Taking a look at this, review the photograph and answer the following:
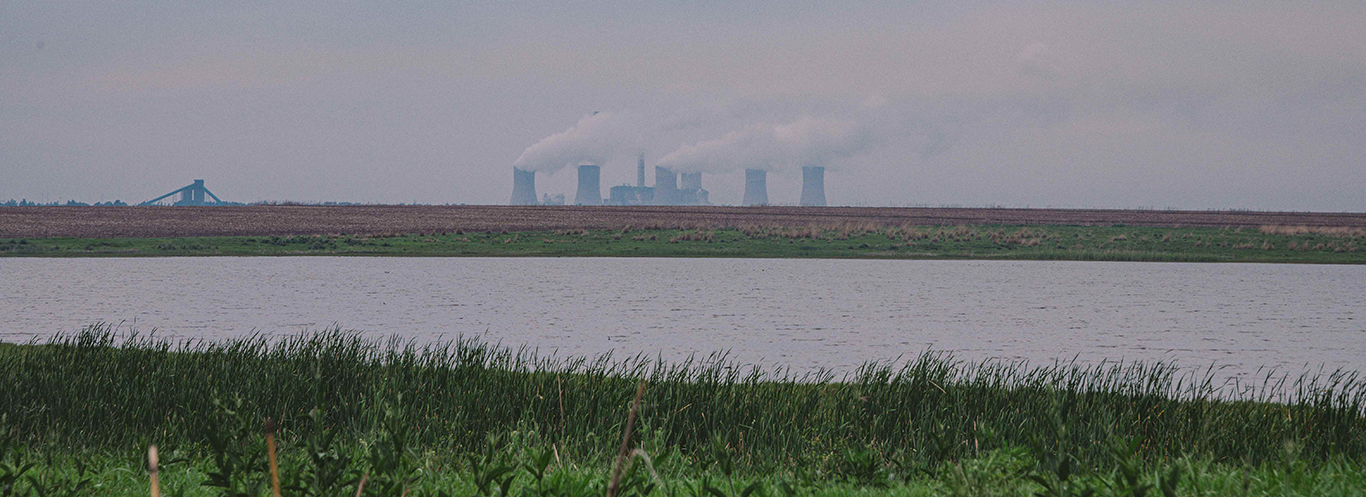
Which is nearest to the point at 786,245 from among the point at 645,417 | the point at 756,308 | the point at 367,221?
the point at 756,308

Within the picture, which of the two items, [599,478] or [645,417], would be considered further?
[645,417]

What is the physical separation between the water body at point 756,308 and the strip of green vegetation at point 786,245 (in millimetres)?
9835

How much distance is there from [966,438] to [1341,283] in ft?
124

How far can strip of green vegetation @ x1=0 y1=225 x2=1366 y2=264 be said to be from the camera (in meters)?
55.7

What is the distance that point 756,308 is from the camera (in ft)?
89.5

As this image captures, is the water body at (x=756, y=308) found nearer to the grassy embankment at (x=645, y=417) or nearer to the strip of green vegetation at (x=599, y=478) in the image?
the grassy embankment at (x=645, y=417)

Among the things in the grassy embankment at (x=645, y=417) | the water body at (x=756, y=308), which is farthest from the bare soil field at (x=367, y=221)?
the grassy embankment at (x=645, y=417)

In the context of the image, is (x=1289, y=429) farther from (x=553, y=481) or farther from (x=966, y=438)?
(x=553, y=481)

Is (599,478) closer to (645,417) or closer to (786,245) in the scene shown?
(645,417)

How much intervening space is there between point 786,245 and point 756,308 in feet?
111

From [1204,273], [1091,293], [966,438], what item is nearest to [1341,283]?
[1204,273]

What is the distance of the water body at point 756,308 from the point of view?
2003 centimetres

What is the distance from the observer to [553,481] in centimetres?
530

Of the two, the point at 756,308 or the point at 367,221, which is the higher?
the point at 367,221
